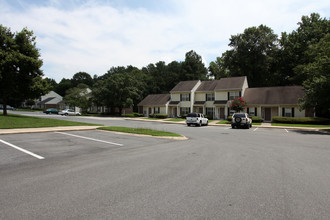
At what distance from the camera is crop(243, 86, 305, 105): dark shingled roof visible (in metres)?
36.3

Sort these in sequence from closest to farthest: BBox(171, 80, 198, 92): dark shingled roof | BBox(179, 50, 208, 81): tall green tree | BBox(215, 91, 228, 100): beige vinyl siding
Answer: BBox(215, 91, 228, 100): beige vinyl siding → BBox(171, 80, 198, 92): dark shingled roof → BBox(179, 50, 208, 81): tall green tree

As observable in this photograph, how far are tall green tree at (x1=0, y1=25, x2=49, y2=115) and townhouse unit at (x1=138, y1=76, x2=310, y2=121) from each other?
26075 mm

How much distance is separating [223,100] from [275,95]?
8.86 meters

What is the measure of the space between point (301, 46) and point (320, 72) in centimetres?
2496

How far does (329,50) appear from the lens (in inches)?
1024

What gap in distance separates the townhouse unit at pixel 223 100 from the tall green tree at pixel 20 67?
1027 inches

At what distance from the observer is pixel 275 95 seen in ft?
126

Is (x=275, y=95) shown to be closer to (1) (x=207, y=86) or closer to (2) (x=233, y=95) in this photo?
(2) (x=233, y=95)

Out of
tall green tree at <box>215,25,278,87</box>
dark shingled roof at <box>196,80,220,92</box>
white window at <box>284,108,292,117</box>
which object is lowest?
white window at <box>284,108,292,117</box>

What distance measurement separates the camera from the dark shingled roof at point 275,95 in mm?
36281

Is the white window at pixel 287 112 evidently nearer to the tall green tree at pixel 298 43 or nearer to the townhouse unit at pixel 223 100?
the townhouse unit at pixel 223 100

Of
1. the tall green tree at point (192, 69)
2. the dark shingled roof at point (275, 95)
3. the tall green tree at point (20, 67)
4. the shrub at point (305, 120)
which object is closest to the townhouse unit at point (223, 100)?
the dark shingled roof at point (275, 95)

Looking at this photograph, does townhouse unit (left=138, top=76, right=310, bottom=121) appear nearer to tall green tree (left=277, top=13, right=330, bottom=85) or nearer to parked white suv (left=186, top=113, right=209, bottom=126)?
tall green tree (left=277, top=13, right=330, bottom=85)

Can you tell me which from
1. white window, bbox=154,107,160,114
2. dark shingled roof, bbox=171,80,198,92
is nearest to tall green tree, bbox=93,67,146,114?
white window, bbox=154,107,160,114
